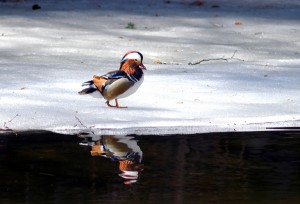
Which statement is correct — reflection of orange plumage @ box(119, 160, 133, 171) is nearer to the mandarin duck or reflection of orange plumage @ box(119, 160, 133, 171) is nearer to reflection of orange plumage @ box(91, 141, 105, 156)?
reflection of orange plumage @ box(91, 141, 105, 156)

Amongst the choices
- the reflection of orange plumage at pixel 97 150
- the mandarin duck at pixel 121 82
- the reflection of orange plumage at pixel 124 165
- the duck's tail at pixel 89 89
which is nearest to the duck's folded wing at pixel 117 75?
the mandarin duck at pixel 121 82

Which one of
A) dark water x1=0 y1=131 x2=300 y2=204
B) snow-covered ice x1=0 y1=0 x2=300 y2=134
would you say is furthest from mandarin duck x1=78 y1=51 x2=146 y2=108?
dark water x1=0 y1=131 x2=300 y2=204

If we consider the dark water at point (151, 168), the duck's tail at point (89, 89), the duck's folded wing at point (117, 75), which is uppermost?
the duck's folded wing at point (117, 75)

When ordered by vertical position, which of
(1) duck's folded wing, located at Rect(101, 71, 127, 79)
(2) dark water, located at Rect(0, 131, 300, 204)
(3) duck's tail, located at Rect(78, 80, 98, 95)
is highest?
(1) duck's folded wing, located at Rect(101, 71, 127, 79)

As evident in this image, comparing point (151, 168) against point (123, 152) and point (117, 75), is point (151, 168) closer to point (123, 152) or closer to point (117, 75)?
point (123, 152)

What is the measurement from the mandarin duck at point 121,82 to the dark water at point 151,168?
116 centimetres

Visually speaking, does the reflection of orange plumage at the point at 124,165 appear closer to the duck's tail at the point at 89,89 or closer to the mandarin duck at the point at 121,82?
the mandarin duck at the point at 121,82

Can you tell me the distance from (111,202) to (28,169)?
1109mm

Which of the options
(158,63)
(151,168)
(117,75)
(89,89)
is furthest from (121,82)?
(158,63)

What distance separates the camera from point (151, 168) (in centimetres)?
648

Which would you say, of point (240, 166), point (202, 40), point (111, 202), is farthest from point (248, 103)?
point (202, 40)

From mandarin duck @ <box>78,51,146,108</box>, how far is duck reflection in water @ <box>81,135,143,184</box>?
1168mm

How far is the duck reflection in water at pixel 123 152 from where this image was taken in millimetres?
6312

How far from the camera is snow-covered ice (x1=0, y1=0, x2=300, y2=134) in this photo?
27.2 ft
